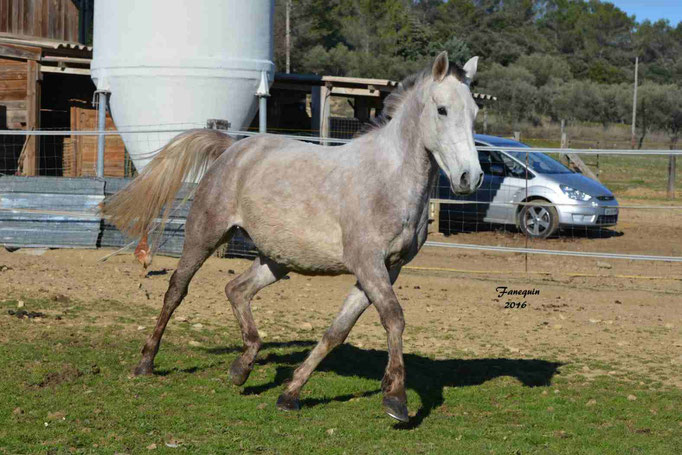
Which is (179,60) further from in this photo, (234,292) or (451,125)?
(451,125)

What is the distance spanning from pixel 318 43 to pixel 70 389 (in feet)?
196

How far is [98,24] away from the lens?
43.2 ft

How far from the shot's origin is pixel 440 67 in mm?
5086

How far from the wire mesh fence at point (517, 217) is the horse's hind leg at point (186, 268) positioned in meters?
5.42

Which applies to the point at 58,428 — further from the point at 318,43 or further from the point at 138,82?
the point at 318,43

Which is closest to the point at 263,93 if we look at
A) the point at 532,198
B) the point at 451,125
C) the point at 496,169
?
the point at 496,169

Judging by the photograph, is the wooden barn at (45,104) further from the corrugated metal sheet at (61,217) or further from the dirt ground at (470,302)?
the dirt ground at (470,302)

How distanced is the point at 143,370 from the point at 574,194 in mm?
10363

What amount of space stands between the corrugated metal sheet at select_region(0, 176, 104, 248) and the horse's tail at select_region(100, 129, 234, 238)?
570 centimetres

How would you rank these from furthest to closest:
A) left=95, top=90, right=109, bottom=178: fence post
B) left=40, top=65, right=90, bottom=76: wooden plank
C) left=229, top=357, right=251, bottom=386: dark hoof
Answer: left=40, top=65, right=90, bottom=76: wooden plank < left=95, top=90, right=109, bottom=178: fence post < left=229, top=357, right=251, bottom=386: dark hoof

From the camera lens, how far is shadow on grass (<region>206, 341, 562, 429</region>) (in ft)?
19.9

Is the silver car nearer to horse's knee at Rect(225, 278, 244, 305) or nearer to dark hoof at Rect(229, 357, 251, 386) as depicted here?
horse's knee at Rect(225, 278, 244, 305)

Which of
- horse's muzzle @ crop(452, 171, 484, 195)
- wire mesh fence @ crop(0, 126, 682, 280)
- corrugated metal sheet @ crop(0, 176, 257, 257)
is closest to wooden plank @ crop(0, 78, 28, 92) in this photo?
wire mesh fence @ crop(0, 126, 682, 280)

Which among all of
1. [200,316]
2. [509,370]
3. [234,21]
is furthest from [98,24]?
[509,370]
